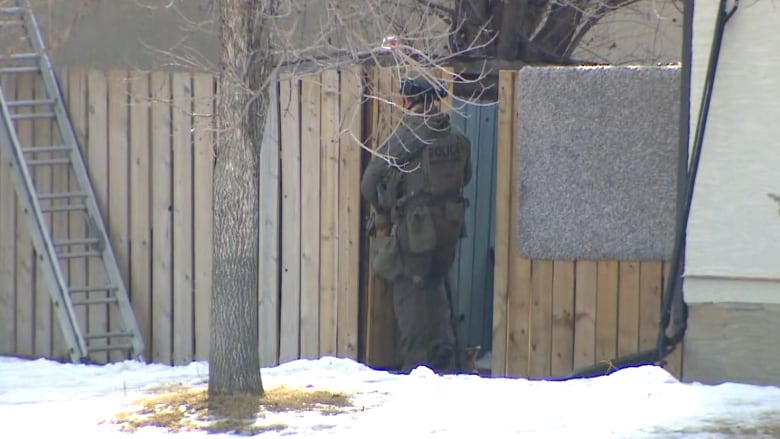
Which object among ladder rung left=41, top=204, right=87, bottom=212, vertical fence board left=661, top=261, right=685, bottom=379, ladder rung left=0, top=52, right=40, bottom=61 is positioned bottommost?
vertical fence board left=661, top=261, right=685, bottom=379

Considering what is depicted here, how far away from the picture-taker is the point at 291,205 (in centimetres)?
888

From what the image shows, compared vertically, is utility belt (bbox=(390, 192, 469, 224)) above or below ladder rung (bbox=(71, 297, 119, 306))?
above

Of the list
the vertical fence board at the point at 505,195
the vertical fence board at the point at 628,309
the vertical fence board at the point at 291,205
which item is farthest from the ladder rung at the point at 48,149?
the vertical fence board at the point at 628,309

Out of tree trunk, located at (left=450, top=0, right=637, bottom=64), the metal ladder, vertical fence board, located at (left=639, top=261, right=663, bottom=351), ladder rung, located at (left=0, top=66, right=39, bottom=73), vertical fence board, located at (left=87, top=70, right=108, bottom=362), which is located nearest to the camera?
vertical fence board, located at (left=639, top=261, right=663, bottom=351)

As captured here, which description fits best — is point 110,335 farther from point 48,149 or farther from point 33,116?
point 33,116

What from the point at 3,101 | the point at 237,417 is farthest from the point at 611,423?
the point at 3,101

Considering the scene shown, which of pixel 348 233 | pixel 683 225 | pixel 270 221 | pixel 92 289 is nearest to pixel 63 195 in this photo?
pixel 92 289

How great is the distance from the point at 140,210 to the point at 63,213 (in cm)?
→ 58

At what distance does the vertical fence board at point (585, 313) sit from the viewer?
27.4ft

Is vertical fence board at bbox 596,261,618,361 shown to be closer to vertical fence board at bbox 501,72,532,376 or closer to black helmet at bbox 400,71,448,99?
vertical fence board at bbox 501,72,532,376

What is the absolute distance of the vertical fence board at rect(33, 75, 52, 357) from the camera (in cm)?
936

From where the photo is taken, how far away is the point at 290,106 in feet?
29.1

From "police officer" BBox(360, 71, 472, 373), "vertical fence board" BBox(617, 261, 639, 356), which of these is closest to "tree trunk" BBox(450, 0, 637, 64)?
"police officer" BBox(360, 71, 472, 373)

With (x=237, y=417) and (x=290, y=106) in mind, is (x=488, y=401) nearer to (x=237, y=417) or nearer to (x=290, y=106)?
(x=237, y=417)
